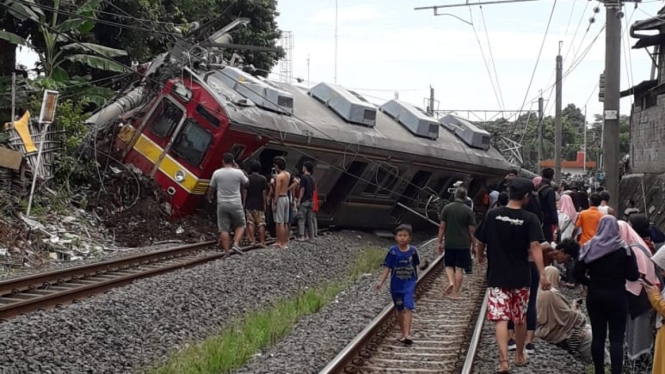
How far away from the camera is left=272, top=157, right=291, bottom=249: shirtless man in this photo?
50.2ft

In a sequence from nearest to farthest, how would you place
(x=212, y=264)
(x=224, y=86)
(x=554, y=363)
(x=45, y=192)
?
(x=554, y=363) < (x=212, y=264) < (x=45, y=192) < (x=224, y=86)

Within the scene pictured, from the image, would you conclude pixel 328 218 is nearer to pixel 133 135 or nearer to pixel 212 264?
pixel 133 135

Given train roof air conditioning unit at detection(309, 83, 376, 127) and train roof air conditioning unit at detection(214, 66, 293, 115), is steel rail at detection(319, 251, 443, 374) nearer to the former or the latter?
train roof air conditioning unit at detection(214, 66, 293, 115)

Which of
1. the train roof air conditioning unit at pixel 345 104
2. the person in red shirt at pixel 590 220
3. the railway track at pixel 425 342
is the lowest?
the railway track at pixel 425 342

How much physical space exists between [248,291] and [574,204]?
616 centimetres

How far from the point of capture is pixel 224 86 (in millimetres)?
17781

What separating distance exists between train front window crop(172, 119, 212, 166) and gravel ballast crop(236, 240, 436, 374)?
4549mm

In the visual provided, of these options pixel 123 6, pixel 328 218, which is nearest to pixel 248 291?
pixel 328 218

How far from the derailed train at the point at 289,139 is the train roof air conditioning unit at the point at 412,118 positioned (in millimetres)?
32

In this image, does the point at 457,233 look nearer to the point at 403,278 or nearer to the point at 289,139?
the point at 403,278

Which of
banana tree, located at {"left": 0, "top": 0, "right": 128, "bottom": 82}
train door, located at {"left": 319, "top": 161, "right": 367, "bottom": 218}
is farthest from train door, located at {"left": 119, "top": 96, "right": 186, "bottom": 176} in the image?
train door, located at {"left": 319, "top": 161, "right": 367, "bottom": 218}

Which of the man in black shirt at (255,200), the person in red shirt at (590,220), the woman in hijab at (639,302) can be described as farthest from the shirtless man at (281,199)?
the woman in hijab at (639,302)

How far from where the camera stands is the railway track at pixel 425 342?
7.95 metres

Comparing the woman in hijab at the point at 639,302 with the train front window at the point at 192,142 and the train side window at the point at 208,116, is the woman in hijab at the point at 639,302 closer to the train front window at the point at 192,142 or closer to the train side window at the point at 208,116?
the train side window at the point at 208,116
